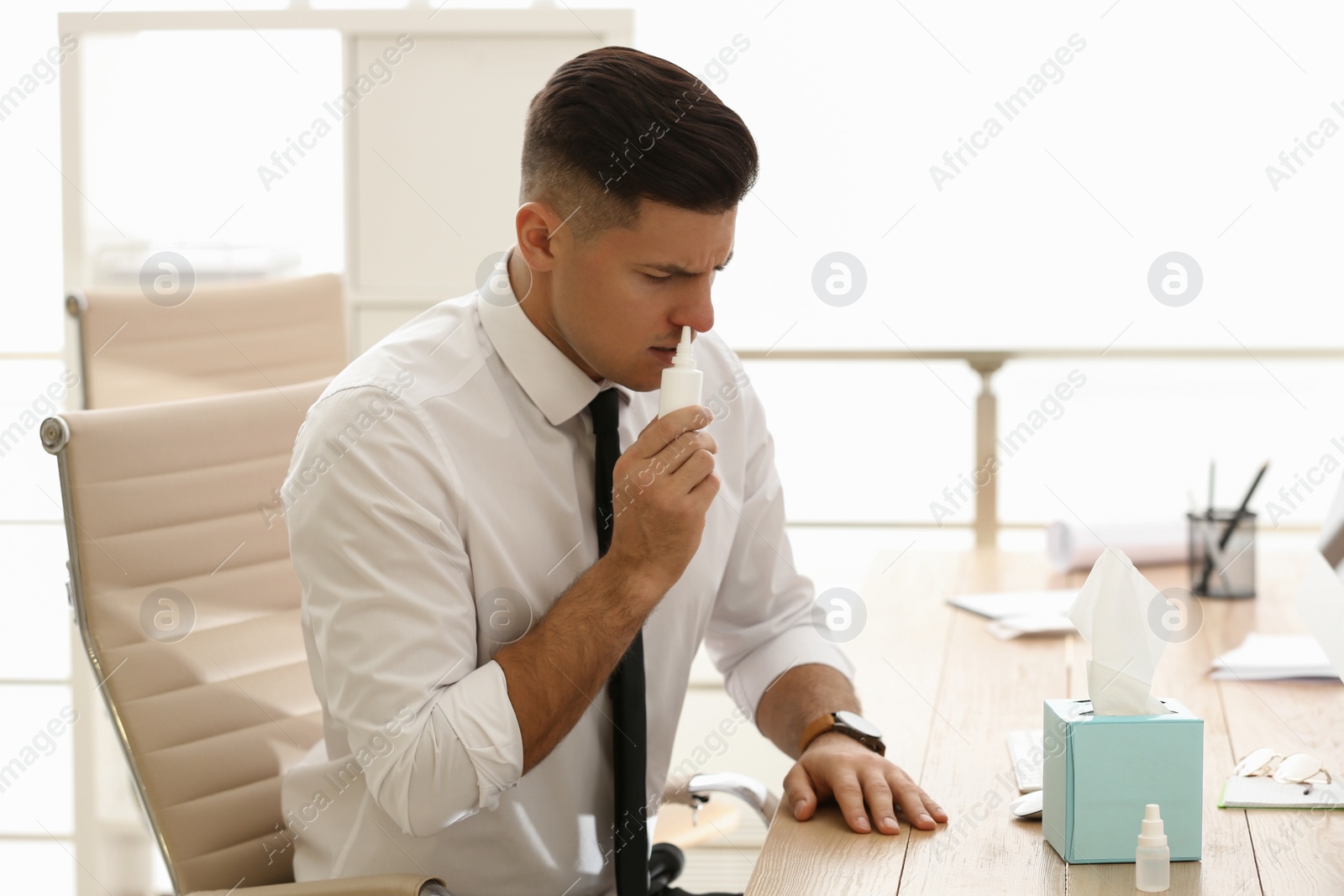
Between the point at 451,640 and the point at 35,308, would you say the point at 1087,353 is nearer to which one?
the point at 451,640

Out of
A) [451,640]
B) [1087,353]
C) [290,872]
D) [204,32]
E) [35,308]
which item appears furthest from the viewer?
[35,308]

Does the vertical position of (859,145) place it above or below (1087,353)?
above

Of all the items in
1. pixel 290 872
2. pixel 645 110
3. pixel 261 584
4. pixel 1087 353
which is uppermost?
pixel 645 110

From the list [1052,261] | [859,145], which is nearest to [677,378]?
[859,145]

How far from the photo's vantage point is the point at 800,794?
1.12 meters

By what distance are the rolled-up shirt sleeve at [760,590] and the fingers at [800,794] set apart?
0.84 feet

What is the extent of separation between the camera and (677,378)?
111 centimetres

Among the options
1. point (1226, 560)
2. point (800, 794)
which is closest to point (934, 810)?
point (800, 794)

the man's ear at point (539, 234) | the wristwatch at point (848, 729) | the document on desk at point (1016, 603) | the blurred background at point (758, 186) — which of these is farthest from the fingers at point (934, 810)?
the blurred background at point (758, 186)

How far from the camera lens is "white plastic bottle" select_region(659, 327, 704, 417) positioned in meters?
1.11

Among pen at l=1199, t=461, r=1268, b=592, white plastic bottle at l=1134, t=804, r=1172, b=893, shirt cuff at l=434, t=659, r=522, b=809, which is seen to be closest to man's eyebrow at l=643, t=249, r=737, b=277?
shirt cuff at l=434, t=659, r=522, b=809

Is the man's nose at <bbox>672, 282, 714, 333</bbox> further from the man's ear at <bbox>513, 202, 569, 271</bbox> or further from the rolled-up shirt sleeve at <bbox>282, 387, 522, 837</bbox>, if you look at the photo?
the rolled-up shirt sleeve at <bbox>282, 387, 522, 837</bbox>

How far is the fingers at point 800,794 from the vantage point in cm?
110

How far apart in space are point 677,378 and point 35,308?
3.11 meters
